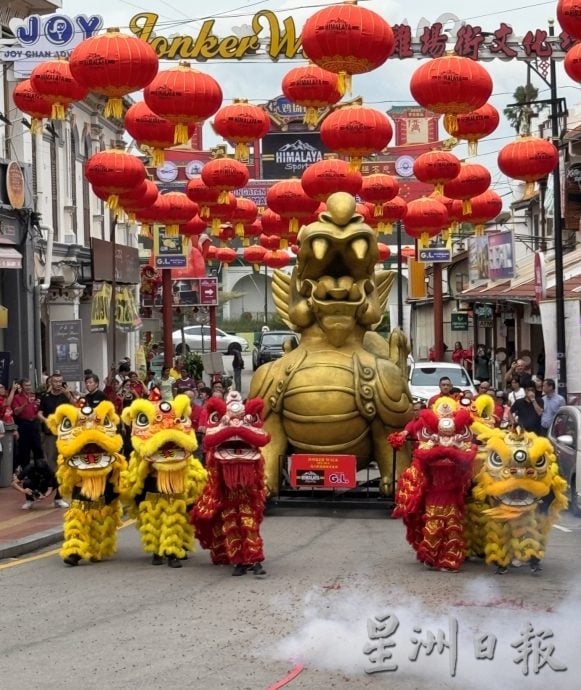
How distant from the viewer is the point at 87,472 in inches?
472

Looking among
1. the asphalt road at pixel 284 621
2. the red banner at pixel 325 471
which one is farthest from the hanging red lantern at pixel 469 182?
the asphalt road at pixel 284 621

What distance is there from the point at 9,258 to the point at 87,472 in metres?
11.4

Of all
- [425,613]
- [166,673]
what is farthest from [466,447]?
[166,673]

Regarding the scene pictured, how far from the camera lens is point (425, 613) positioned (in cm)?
911

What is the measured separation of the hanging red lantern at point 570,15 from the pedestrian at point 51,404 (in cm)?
845

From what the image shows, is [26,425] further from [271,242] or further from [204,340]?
[204,340]

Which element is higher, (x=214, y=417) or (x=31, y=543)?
(x=214, y=417)

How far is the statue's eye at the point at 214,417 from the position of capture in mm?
11531

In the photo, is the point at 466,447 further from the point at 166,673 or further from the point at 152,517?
the point at 166,673

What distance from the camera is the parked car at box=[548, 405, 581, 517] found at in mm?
15594

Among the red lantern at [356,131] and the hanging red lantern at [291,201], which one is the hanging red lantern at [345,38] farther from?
the hanging red lantern at [291,201]

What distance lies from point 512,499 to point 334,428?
192 inches

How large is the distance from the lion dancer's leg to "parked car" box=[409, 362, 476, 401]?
1307 cm

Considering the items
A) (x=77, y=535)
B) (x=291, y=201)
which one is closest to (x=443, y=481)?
(x=77, y=535)
